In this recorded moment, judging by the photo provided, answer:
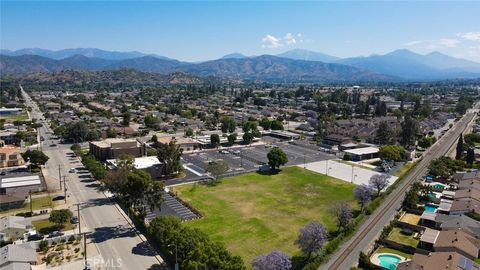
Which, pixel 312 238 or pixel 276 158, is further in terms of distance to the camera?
pixel 276 158

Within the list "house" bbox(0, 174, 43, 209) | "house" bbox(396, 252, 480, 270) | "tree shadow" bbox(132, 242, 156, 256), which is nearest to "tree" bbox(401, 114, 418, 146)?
"house" bbox(396, 252, 480, 270)

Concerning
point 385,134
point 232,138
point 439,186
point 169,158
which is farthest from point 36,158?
point 385,134

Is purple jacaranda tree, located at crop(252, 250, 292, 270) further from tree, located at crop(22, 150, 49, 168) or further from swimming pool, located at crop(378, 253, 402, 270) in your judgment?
tree, located at crop(22, 150, 49, 168)

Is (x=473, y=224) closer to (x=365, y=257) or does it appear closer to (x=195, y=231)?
(x=365, y=257)

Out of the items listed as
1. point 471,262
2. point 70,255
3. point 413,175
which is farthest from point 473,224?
point 70,255

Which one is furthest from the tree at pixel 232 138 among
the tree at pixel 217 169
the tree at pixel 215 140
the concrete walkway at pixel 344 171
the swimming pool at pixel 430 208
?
the swimming pool at pixel 430 208

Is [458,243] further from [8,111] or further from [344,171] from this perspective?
[8,111]
